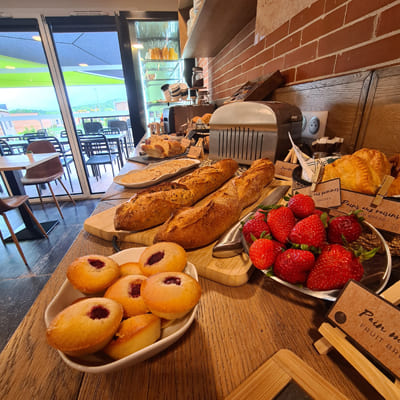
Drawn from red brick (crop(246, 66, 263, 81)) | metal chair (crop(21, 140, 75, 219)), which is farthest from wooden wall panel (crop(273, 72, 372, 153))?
metal chair (crop(21, 140, 75, 219))

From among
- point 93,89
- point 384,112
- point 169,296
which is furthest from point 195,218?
point 93,89

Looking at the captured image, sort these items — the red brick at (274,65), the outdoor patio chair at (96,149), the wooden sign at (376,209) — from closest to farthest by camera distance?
the wooden sign at (376,209), the red brick at (274,65), the outdoor patio chair at (96,149)

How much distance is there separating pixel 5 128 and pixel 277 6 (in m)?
5.89

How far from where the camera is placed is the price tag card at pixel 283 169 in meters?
1.02

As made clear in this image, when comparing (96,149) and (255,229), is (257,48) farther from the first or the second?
(96,149)

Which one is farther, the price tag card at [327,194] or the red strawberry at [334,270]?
the price tag card at [327,194]

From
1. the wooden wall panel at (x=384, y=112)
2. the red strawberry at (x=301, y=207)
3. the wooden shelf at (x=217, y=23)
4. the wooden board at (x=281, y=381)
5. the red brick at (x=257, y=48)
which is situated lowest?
the wooden board at (x=281, y=381)

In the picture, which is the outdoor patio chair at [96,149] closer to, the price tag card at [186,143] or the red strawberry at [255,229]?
the price tag card at [186,143]

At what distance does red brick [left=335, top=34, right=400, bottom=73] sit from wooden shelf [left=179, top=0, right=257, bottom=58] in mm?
787

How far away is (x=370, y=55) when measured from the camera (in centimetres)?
81

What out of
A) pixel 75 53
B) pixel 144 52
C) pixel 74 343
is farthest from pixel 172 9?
pixel 74 343

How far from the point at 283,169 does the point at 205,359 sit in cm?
93

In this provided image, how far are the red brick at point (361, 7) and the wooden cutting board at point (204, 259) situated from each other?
3.45ft

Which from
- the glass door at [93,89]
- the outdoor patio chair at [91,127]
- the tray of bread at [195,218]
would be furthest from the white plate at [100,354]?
the outdoor patio chair at [91,127]
